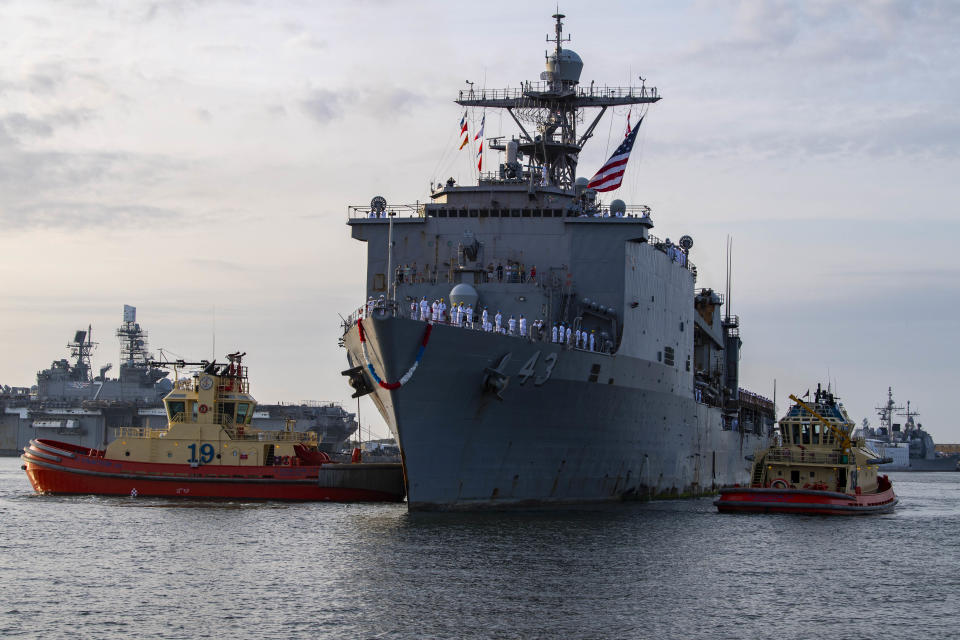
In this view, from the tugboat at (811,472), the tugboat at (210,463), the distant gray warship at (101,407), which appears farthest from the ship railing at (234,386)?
the distant gray warship at (101,407)

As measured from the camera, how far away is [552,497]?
1248 inches

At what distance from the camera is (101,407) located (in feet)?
307

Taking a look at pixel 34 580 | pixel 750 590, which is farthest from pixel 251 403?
pixel 750 590

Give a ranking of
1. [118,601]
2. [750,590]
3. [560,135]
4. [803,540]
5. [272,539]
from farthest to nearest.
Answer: [560,135] → [803,540] → [272,539] → [750,590] → [118,601]

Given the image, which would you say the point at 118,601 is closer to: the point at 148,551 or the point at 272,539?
the point at 148,551

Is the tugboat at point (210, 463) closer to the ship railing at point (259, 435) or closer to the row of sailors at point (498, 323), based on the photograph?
the ship railing at point (259, 435)

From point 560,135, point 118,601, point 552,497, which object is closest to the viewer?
point 118,601

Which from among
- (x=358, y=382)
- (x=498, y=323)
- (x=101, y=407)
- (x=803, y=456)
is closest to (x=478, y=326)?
(x=498, y=323)

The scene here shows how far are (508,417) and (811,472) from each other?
453 inches

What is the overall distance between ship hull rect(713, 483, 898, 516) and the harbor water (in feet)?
3.39

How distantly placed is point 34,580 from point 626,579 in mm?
10612

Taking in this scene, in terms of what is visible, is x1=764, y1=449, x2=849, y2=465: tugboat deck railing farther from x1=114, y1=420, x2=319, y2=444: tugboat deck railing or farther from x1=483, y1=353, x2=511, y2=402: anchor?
x1=114, y1=420, x2=319, y2=444: tugboat deck railing

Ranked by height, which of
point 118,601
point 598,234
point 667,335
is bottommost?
point 118,601

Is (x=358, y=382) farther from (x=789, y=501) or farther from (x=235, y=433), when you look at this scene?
(x=789, y=501)
